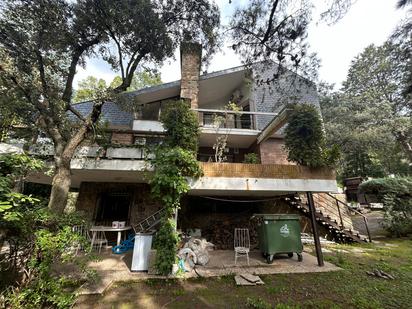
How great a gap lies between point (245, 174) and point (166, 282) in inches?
146

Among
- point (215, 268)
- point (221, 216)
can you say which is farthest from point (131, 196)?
point (215, 268)

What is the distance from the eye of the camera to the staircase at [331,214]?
9234mm

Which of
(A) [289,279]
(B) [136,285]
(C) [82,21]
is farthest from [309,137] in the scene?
(C) [82,21]

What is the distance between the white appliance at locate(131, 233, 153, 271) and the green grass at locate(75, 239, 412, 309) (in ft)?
2.06

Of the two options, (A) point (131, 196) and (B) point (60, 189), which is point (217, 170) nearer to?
Result: (B) point (60, 189)

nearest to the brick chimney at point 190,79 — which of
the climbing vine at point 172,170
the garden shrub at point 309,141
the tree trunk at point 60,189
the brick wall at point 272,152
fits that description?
the climbing vine at point 172,170

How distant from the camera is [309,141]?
6402mm

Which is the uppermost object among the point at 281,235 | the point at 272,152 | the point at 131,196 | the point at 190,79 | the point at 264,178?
the point at 190,79

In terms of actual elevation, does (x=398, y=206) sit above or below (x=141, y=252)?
above

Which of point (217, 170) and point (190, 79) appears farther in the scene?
point (190, 79)

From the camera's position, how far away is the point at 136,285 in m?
4.74

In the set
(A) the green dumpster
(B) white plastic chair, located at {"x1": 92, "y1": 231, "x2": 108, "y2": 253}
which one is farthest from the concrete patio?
(B) white plastic chair, located at {"x1": 92, "y1": 231, "x2": 108, "y2": 253}

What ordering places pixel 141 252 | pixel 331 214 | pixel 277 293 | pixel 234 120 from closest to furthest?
1. pixel 277 293
2. pixel 141 252
3. pixel 331 214
4. pixel 234 120

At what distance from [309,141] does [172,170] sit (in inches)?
179
